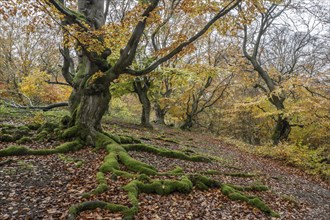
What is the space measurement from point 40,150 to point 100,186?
3.35 meters

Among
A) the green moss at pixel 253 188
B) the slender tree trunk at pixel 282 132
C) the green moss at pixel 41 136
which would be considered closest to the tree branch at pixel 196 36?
the green moss at pixel 41 136

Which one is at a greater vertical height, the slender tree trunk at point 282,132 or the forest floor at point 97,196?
the slender tree trunk at point 282,132

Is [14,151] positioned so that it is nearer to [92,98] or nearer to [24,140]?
[24,140]

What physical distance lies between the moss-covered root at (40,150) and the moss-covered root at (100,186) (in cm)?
243

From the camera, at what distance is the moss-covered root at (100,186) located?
6473mm

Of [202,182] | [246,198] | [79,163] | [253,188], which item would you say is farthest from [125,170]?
[253,188]

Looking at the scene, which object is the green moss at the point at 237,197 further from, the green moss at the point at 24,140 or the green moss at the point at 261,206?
the green moss at the point at 24,140

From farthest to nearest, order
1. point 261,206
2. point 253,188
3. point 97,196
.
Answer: point 253,188, point 261,206, point 97,196

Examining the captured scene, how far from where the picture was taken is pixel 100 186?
6.84m

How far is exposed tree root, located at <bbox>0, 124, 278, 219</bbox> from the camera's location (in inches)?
249

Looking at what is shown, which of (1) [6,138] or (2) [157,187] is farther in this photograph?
(1) [6,138]

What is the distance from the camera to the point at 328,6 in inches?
813

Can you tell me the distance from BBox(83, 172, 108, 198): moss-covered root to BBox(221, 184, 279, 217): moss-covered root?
12.2ft

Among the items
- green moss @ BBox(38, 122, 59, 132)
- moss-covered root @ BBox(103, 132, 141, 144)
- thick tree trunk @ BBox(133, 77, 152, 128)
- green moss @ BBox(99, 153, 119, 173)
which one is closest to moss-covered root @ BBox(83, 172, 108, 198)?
green moss @ BBox(99, 153, 119, 173)
